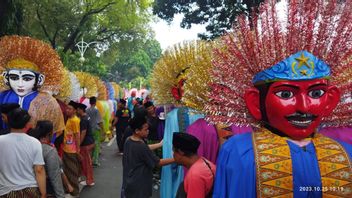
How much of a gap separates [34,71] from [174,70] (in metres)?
1.89

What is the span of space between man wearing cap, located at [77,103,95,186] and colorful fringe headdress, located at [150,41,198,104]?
2105mm

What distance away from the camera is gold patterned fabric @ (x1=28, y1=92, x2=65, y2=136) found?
17.9ft

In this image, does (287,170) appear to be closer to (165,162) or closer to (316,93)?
(316,93)

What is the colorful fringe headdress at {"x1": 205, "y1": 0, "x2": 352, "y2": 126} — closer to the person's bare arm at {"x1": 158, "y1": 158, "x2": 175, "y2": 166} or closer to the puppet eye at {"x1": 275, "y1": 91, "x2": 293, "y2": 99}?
the puppet eye at {"x1": 275, "y1": 91, "x2": 293, "y2": 99}

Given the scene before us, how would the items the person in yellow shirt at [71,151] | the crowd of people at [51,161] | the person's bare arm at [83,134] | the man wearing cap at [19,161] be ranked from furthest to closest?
the person's bare arm at [83,134] < the person in yellow shirt at [71,151] < the man wearing cap at [19,161] < the crowd of people at [51,161]

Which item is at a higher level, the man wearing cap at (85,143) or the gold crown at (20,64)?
the gold crown at (20,64)

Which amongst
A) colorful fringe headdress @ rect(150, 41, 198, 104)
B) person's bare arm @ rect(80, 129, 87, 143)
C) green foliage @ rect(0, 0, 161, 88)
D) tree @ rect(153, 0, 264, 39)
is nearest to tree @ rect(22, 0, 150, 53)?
green foliage @ rect(0, 0, 161, 88)

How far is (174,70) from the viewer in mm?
5445

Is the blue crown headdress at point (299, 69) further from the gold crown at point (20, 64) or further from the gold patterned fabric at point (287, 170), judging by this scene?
the gold crown at point (20, 64)

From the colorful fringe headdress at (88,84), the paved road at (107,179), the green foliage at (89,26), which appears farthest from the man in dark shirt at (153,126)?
the green foliage at (89,26)

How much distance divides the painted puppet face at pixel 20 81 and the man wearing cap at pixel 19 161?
189cm

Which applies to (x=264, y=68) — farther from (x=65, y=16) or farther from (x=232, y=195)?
(x=65, y=16)

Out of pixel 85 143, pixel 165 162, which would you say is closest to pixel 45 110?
pixel 165 162

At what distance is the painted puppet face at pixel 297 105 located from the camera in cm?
237
